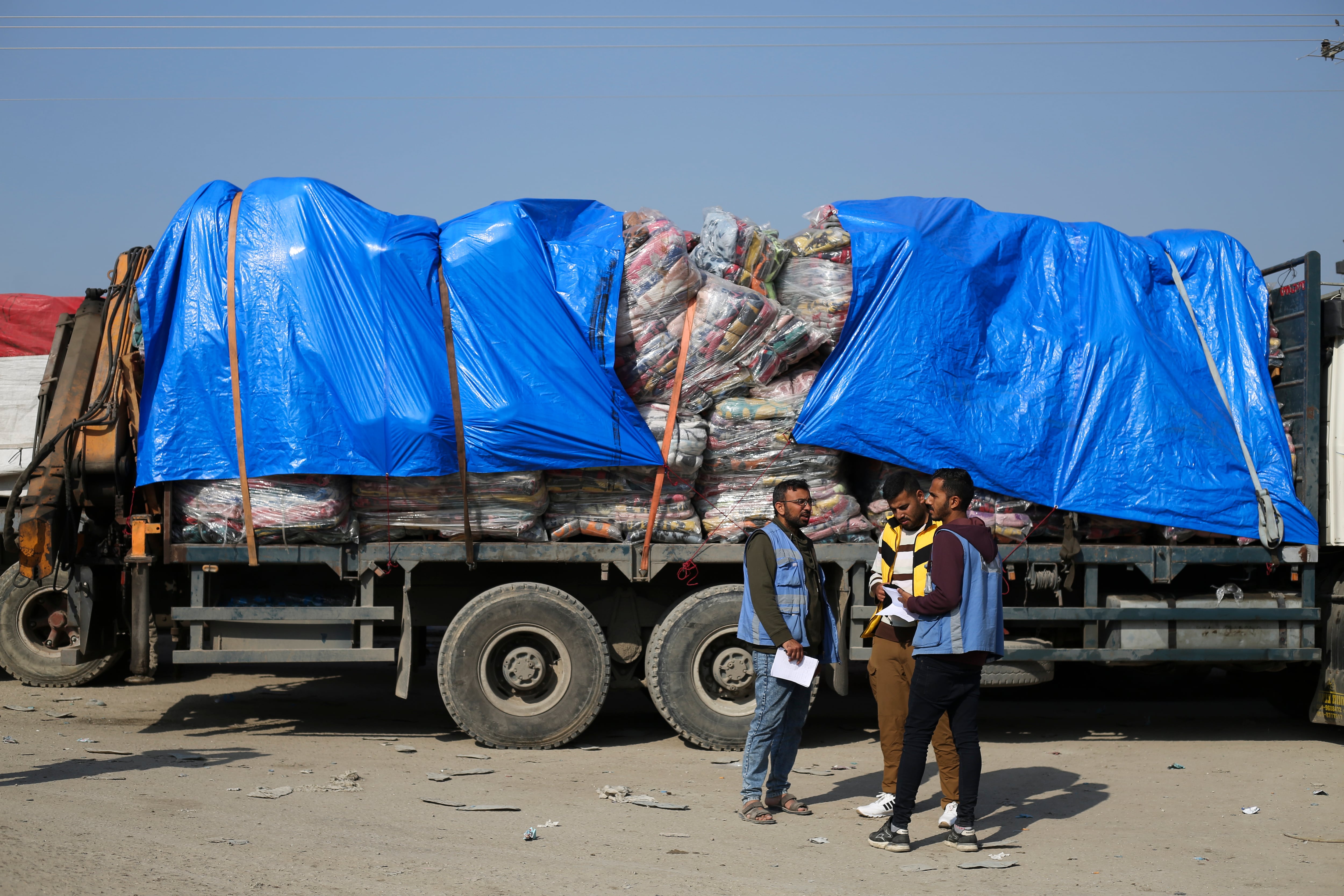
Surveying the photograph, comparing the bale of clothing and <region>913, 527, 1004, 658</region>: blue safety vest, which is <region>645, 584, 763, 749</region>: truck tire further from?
<region>913, 527, 1004, 658</region>: blue safety vest

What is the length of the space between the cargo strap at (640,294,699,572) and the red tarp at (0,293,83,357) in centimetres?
681

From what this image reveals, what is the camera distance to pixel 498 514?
23.0 feet

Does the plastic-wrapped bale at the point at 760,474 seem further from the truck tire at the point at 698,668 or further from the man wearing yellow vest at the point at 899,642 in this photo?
the man wearing yellow vest at the point at 899,642

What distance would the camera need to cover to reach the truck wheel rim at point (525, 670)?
23.5 ft

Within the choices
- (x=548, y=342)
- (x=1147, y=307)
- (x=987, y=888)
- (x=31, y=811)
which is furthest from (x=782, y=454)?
(x=31, y=811)

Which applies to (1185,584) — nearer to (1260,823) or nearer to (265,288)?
(1260,823)

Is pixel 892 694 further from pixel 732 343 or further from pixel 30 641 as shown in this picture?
pixel 30 641

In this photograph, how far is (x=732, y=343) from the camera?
280 inches

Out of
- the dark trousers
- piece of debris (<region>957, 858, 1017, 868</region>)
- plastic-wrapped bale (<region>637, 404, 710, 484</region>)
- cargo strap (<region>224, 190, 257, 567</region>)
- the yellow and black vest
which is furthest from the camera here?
plastic-wrapped bale (<region>637, 404, 710, 484</region>)

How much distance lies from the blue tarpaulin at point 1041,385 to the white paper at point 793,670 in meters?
2.07

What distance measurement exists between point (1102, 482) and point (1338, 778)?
2261mm

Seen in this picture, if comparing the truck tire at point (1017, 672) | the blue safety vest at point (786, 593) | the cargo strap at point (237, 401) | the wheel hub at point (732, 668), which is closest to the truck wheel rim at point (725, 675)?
the wheel hub at point (732, 668)

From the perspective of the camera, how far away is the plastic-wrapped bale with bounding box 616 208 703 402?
23.3 ft

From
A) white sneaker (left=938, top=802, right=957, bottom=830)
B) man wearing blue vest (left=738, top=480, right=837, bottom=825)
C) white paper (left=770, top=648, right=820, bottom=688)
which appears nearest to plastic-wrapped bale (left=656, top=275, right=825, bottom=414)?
man wearing blue vest (left=738, top=480, right=837, bottom=825)
